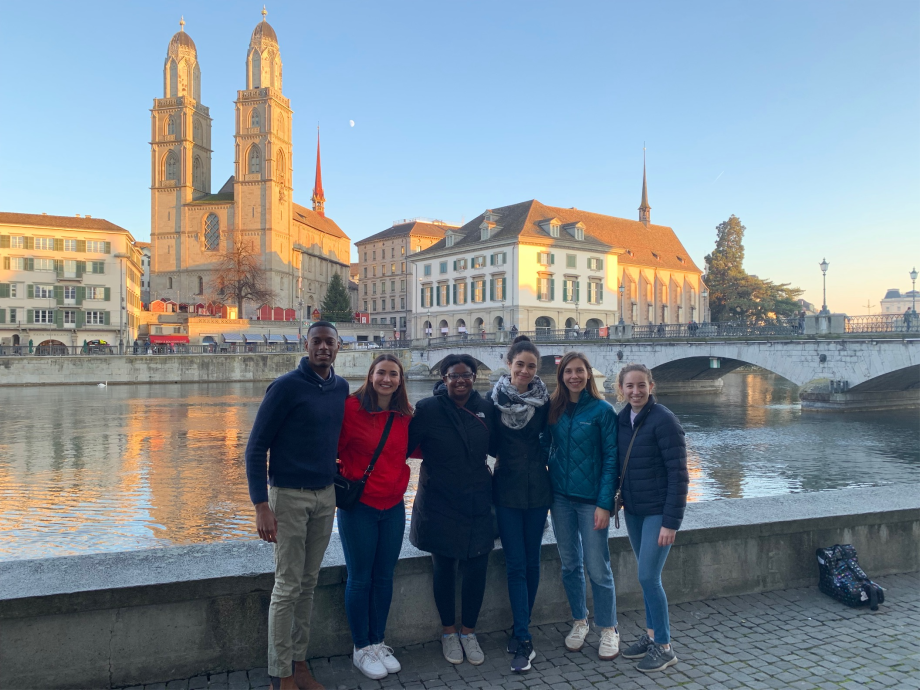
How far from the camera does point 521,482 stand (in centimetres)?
371

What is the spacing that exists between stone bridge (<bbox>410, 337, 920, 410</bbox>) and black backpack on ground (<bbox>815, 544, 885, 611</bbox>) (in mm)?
20096

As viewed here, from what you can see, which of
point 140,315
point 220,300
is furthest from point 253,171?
point 140,315

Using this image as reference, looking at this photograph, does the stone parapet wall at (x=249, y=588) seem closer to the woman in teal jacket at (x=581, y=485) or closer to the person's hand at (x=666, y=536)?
the woman in teal jacket at (x=581, y=485)

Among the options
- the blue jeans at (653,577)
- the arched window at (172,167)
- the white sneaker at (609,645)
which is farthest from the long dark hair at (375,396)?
the arched window at (172,167)

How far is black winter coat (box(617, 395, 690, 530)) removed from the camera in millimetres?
3574

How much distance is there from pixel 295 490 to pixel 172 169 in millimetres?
84335

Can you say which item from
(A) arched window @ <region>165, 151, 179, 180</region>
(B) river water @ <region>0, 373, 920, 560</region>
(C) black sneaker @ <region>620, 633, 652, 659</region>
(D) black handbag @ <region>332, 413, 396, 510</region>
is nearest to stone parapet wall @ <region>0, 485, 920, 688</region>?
(D) black handbag @ <region>332, 413, 396, 510</region>

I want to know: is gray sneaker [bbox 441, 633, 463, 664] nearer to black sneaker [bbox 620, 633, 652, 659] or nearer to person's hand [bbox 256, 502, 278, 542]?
black sneaker [bbox 620, 633, 652, 659]

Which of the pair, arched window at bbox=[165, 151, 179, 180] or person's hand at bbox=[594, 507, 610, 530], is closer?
person's hand at bbox=[594, 507, 610, 530]

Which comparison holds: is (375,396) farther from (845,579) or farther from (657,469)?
(845,579)

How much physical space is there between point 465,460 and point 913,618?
279 centimetres

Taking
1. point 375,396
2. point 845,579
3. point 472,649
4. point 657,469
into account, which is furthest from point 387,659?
point 845,579

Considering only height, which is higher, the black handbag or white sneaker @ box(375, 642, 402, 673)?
the black handbag

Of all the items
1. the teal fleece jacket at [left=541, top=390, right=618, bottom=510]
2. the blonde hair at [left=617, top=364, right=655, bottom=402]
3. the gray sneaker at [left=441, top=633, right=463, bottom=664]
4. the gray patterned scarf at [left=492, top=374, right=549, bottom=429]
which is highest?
the blonde hair at [left=617, top=364, right=655, bottom=402]
